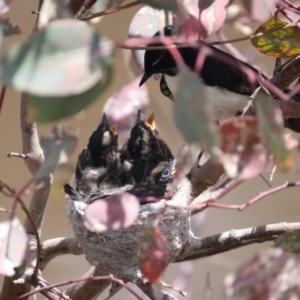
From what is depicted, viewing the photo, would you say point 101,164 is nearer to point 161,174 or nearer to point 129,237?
point 161,174

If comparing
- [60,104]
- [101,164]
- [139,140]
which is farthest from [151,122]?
[60,104]

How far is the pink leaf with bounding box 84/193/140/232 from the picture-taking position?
53 centimetres

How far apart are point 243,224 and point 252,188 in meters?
0.20

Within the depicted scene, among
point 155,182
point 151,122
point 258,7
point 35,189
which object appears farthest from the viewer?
point 151,122

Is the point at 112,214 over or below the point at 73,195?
over

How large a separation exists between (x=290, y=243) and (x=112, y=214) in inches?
7.6

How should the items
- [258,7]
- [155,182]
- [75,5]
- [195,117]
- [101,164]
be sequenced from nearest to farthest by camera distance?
[195,117] < [258,7] < [75,5] < [155,182] < [101,164]

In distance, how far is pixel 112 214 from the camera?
541 millimetres

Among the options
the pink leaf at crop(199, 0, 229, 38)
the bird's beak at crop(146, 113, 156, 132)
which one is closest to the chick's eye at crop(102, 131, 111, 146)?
the bird's beak at crop(146, 113, 156, 132)

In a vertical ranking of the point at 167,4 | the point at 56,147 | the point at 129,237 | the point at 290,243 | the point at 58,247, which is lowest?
the point at 58,247

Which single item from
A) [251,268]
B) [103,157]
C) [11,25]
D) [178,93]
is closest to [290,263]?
[251,268]

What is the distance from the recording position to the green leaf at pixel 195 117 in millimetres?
416

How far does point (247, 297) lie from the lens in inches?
20.8

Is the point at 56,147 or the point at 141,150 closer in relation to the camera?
the point at 56,147
